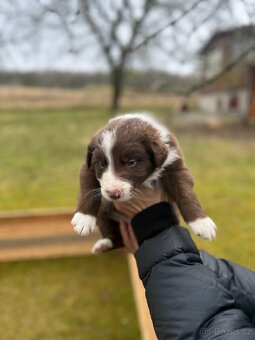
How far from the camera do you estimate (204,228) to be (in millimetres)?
1426

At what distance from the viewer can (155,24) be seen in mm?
2479

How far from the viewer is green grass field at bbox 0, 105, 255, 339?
258cm

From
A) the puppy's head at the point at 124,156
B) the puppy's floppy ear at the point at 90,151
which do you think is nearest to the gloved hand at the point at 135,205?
the puppy's head at the point at 124,156

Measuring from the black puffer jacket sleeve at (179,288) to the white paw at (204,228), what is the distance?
9 cm

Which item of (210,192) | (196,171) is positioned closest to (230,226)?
(210,192)

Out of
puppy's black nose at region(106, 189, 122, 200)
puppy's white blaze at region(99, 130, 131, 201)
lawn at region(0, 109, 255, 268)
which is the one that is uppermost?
puppy's white blaze at region(99, 130, 131, 201)

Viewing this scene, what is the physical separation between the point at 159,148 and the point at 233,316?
0.60 meters

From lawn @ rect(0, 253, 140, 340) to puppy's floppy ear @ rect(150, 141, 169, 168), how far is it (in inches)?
59.6

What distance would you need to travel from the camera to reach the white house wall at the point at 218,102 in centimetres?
783

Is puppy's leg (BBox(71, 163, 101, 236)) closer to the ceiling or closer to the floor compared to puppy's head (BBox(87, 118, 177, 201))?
closer to the floor

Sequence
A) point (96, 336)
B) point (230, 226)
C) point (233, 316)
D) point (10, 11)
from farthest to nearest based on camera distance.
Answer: point (230, 226) < point (96, 336) < point (10, 11) < point (233, 316)

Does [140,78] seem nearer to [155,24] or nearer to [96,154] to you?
[155,24]

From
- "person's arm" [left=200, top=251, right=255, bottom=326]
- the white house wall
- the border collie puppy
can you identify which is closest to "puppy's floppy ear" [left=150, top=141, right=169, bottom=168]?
the border collie puppy

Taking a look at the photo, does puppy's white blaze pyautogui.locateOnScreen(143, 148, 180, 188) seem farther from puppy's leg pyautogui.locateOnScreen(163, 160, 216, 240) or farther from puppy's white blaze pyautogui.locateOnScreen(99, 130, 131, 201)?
puppy's white blaze pyautogui.locateOnScreen(99, 130, 131, 201)
